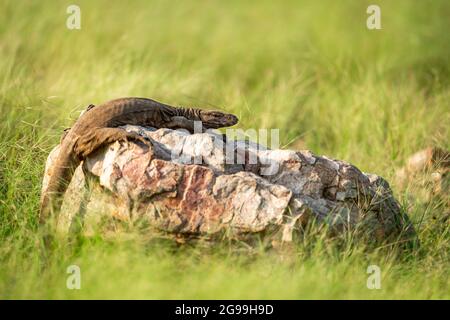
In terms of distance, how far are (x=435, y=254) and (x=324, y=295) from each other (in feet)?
4.73

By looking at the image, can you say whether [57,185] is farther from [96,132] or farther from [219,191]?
[219,191]

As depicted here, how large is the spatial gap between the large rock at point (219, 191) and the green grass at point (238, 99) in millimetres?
169

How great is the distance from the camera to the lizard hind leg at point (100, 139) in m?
4.98

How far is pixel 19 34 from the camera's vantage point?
10.3m

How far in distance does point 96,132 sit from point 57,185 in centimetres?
50

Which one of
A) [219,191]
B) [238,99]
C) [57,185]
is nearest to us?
[219,191]

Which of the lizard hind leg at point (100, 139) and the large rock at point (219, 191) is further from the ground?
the lizard hind leg at point (100, 139)

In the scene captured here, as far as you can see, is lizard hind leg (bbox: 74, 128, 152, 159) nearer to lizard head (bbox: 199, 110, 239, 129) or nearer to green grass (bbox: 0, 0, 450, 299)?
green grass (bbox: 0, 0, 450, 299)

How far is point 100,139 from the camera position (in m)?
5.03

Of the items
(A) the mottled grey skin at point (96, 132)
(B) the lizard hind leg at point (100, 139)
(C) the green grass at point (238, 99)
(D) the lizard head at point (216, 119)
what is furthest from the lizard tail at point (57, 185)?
(D) the lizard head at point (216, 119)

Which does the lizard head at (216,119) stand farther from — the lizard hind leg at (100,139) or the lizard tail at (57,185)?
the lizard tail at (57,185)

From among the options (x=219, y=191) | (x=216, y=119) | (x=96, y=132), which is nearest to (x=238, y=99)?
(x=216, y=119)

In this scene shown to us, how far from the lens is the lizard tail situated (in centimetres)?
516

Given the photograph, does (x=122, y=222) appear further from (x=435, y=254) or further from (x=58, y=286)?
(x=435, y=254)
